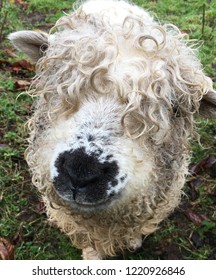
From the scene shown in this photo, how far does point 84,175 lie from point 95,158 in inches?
4.5

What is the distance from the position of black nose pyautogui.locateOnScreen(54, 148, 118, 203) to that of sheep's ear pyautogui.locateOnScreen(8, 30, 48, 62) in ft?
3.68

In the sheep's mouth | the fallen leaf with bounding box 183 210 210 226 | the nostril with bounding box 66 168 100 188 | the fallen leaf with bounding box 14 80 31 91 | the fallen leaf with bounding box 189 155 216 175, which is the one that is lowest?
the fallen leaf with bounding box 14 80 31 91

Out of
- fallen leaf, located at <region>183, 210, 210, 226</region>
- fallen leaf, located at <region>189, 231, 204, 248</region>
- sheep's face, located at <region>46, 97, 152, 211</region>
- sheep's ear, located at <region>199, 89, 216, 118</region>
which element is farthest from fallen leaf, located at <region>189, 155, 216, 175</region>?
sheep's face, located at <region>46, 97, 152, 211</region>

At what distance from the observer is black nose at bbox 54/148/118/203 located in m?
2.61

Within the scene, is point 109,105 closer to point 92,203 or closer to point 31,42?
point 92,203

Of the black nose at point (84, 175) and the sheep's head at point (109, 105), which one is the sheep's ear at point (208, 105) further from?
the black nose at point (84, 175)

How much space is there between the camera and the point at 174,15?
761cm

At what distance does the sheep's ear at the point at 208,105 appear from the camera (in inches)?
132

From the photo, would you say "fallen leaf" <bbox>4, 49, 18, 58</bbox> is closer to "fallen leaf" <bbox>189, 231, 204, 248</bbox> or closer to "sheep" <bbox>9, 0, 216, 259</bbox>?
"sheep" <bbox>9, 0, 216, 259</bbox>

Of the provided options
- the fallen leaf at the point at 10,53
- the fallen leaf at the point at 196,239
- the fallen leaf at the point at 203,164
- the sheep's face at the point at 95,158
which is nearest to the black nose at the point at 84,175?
the sheep's face at the point at 95,158

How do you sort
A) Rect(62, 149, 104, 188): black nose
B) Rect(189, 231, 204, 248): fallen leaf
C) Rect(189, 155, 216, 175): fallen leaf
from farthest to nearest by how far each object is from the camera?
Rect(189, 155, 216, 175): fallen leaf < Rect(189, 231, 204, 248): fallen leaf < Rect(62, 149, 104, 188): black nose

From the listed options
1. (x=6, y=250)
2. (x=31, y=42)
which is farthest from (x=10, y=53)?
(x=6, y=250)

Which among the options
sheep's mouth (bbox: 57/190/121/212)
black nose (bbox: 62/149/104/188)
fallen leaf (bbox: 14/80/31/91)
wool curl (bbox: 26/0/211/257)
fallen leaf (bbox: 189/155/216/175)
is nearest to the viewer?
black nose (bbox: 62/149/104/188)
